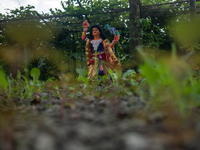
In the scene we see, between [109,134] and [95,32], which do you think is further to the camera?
[95,32]

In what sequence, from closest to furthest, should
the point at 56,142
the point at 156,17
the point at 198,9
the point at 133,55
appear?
the point at 56,142 < the point at 133,55 < the point at 198,9 < the point at 156,17

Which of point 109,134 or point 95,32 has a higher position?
point 95,32

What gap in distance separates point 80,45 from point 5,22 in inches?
118

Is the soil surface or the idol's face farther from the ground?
the idol's face

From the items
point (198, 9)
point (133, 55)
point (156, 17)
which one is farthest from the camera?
point (156, 17)

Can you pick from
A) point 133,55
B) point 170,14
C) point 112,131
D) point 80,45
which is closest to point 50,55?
point 80,45

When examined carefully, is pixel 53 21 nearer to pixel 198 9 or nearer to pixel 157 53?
pixel 157 53

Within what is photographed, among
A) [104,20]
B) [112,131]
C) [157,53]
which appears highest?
[104,20]

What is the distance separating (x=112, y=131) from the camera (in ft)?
2.07

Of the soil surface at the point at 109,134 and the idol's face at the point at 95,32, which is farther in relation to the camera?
the idol's face at the point at 95,32

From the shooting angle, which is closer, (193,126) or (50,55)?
(193,126)

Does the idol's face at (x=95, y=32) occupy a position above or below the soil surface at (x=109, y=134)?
above

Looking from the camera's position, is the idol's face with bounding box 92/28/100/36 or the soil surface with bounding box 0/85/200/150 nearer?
the soil surface with bounding box 0/85/200/150

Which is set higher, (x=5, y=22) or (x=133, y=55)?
(x=5, y=22)
